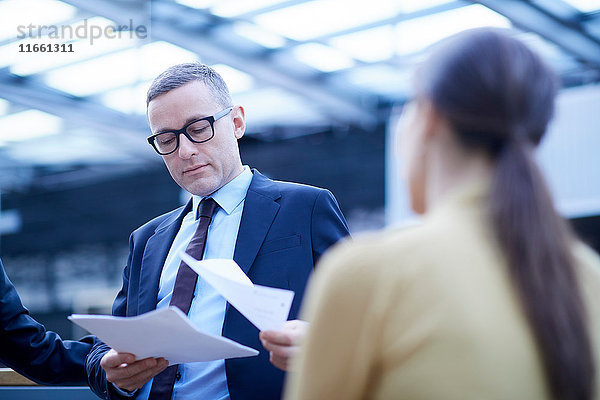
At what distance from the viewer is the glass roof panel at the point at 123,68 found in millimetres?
9070

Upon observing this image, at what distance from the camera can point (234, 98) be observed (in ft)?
34.6

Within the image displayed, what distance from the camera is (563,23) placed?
314 inches

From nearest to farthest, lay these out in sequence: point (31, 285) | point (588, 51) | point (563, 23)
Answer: point (563, 23) → point (588, 51) → point (31, 285)

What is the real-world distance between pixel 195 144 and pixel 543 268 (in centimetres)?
136

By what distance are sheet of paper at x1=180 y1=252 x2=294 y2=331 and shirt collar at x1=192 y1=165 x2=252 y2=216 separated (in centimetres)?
71

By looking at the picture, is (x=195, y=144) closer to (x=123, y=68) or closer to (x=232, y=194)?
(x=232, y=194)

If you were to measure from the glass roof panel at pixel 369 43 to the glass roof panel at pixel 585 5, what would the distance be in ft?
6.26

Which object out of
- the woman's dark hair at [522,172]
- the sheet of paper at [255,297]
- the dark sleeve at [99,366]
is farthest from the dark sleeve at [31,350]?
the woman's dark hair at [522,172]

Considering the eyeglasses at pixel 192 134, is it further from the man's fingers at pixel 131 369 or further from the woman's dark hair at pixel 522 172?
the woman's dark hair at pixel 522 172

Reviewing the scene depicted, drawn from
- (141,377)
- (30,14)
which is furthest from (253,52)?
(141,377)

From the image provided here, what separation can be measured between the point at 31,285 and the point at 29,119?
385 cm

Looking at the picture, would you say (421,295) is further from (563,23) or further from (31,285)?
(31,285)

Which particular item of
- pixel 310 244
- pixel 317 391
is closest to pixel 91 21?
pixel 310 244

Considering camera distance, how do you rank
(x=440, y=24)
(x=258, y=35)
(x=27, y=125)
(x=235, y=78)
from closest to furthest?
1. (x=440, y=24)
2. (x=258, y=35)
3. (x=235, y=78)
4. (x=27, y=125)
